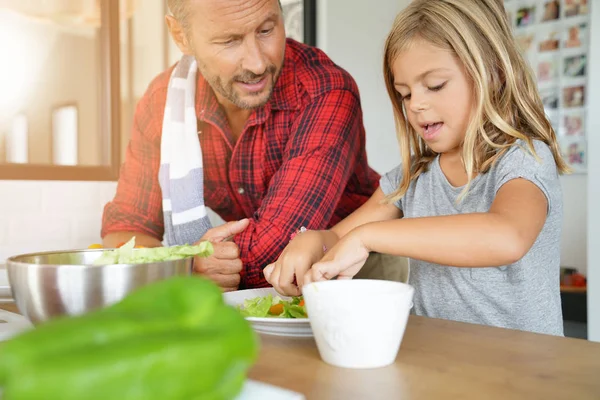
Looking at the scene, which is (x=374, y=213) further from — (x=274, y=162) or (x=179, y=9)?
(x=179, y=9)

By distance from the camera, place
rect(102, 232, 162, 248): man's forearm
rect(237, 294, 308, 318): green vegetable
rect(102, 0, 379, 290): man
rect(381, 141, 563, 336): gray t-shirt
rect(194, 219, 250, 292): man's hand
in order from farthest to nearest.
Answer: rect(102, 232, 162, 248): man's forearm < rect(102, 0, 379, 290): man < rect(194, 219, 250, 292): man's hand < rect(381, 141, 563, 336): gray t-shirt < rect(237, 294, 308, 318): green vegetable

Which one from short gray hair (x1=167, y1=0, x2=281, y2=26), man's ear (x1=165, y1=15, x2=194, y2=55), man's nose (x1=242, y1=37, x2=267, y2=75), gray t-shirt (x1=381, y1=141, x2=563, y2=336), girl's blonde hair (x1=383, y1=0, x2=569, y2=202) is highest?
short gray hair (x1=167, y1=0, x2=281, y2=26)

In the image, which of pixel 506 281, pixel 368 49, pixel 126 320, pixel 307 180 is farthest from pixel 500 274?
pixel 368 49

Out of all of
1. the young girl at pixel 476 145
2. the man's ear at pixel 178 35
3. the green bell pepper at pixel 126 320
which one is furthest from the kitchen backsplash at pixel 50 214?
the green bell pepper at pixel 126 320

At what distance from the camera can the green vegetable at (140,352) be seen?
0.30m

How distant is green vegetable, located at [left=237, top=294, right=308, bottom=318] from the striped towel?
1.03m

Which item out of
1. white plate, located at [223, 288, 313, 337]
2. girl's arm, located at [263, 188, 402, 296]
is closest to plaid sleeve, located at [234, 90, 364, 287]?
girl's arm, located at [263, 188, 402, 296]

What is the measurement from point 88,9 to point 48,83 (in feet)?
1.01

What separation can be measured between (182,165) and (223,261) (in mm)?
671

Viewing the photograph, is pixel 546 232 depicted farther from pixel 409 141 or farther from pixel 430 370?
pixel 430 370

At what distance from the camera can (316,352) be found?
683 millimetres

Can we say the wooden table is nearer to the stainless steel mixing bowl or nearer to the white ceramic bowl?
the white ceramic bowl

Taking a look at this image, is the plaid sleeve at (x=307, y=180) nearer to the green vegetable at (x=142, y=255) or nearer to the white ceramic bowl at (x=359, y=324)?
the green vegetable at (x=142, y=255)

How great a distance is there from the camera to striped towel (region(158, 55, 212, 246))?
199 centimetres
